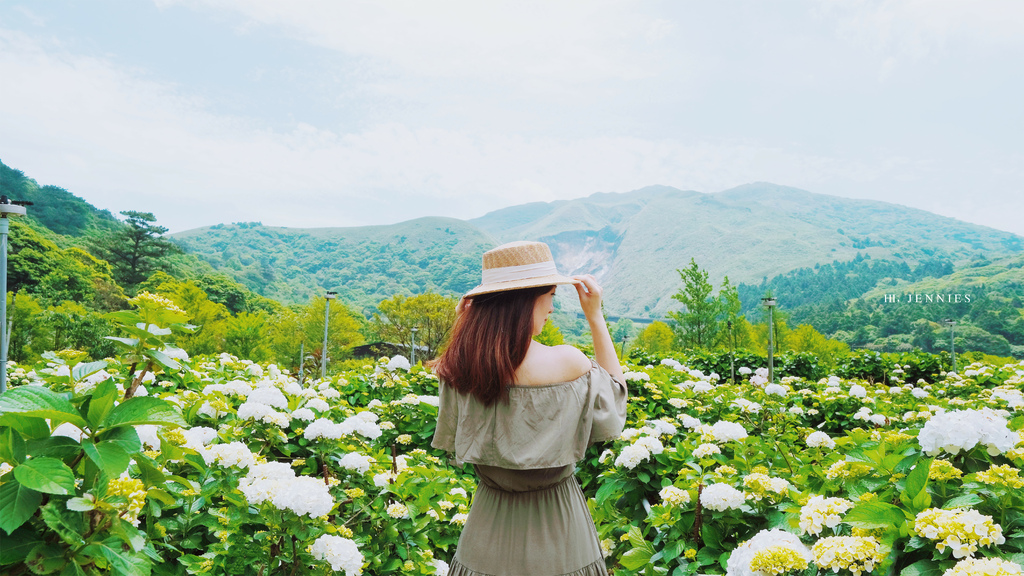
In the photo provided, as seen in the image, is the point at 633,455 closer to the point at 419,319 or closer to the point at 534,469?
the point at 534,469

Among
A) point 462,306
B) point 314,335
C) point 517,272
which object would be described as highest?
point 517,272

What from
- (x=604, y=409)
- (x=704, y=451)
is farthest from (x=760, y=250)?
(x=604, y=409)

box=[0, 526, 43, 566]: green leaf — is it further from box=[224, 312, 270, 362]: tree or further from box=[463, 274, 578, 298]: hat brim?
box=[224, 312, 270, 362]: tree

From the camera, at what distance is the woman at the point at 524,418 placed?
1640 millimetres

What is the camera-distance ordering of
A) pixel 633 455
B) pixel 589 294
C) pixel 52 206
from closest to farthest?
pixel 589 294
pixel 633 455
pixel 52 206

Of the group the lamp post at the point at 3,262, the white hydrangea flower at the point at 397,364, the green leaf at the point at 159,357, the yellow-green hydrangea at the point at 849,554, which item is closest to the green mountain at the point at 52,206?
the lamp post at the point at 3,262

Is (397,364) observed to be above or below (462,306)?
below

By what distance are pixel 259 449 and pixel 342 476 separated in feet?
1.56

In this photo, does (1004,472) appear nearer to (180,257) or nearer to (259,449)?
(259,449)

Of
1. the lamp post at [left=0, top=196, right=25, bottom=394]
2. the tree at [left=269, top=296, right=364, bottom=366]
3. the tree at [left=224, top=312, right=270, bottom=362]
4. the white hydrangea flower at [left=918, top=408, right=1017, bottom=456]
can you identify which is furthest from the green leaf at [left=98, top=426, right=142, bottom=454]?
the tree at [left=269, top=296, right=364, bottom=366]

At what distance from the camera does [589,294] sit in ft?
5.85

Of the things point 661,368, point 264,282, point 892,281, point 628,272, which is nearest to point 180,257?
point 264,282

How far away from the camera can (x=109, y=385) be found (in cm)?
100

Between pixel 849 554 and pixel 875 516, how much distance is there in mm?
185
